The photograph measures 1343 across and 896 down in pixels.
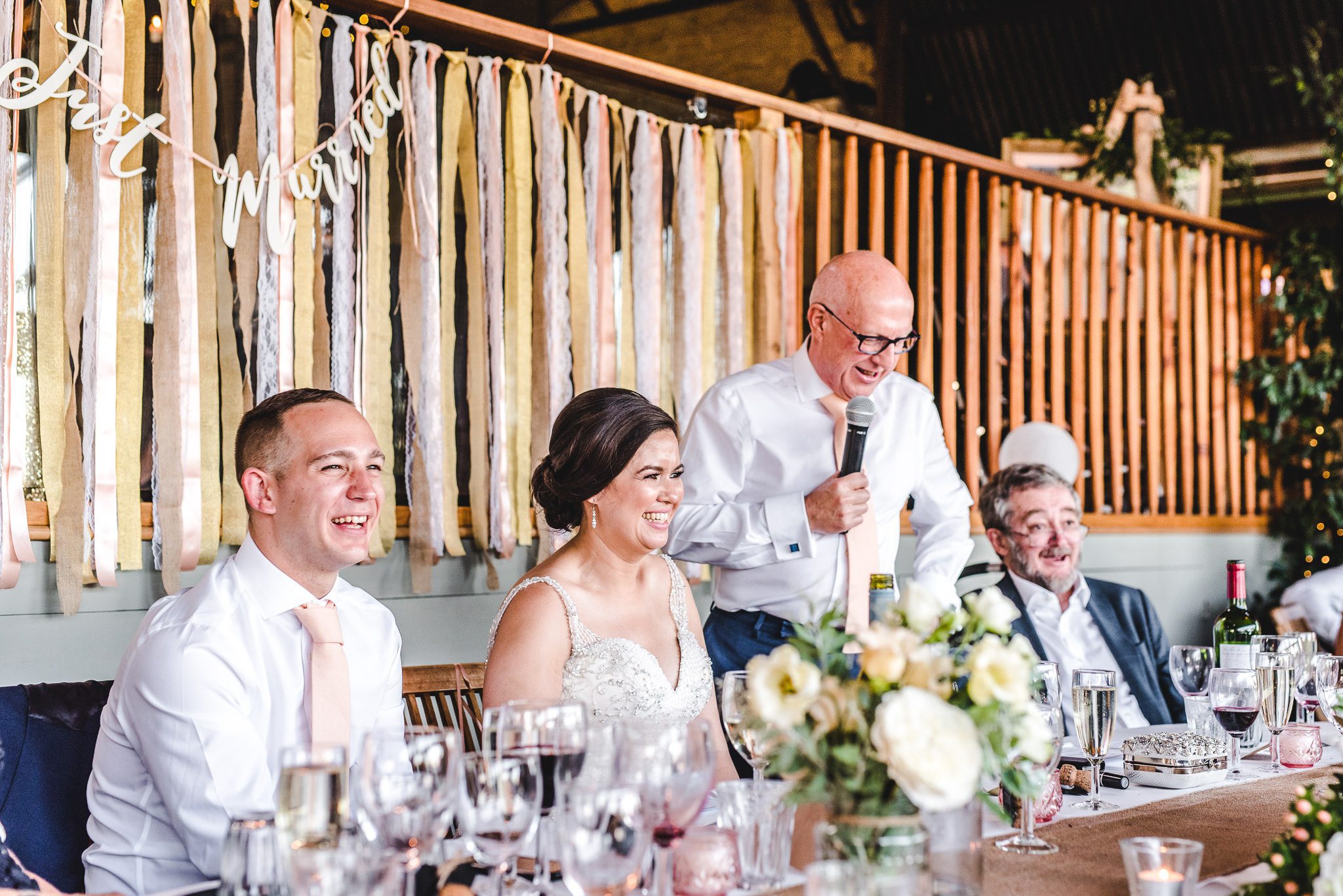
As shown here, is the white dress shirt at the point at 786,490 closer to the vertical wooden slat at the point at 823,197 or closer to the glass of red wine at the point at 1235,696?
the glass of red wine at the point at 1235,696

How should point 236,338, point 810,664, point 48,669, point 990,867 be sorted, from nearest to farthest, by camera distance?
point 810,664, point 990,867, point 48,669, point 236,338

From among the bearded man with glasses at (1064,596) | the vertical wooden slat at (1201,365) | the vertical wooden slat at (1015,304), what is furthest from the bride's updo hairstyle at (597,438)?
the vertical wooden slat at (1201,365)

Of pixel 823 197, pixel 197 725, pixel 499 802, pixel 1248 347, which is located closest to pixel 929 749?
pixel 499 802

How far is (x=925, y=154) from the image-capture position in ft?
15.6

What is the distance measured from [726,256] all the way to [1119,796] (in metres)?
2.41

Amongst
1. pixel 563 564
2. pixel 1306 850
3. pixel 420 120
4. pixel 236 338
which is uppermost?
pixel 420 120

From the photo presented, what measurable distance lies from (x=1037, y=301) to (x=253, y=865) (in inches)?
180

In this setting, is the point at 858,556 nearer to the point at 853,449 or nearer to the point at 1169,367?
the point at 853,449

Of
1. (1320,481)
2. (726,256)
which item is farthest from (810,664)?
(1320,481)

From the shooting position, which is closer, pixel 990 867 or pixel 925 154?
pixel 990 867

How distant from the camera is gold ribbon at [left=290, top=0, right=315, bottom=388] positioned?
3.15 m

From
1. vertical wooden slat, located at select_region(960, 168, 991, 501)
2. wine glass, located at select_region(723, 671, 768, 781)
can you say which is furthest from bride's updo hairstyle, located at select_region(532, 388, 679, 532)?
vertical wooden slat, located at select_region(960, 168, 991, 501)

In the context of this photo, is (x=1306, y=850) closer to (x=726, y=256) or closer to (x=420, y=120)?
(x=420, y=120)

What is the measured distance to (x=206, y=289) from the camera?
301 centimetres
